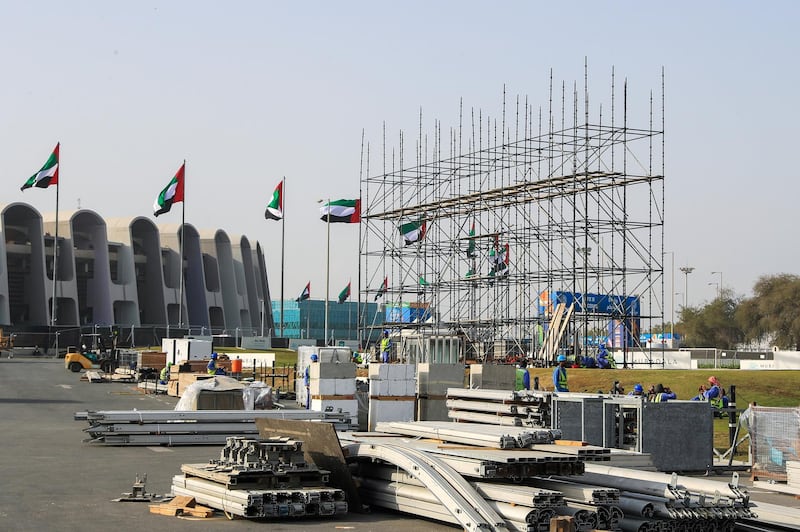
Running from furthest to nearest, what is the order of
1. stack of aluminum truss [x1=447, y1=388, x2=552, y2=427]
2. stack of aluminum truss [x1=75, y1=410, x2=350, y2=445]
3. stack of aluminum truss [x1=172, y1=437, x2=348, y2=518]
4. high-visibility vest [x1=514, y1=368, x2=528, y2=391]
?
high-visibility vest [x1=514, y1=368, x2=528, y2=391], stack of aluminum truss [x1=75, y1=410, x2=350, y2=445], stack of aluminum truss [x1=447, y1=388, x2=552, y2=427], stack of aluminum truss [x1=172, y1=437, x2=348, y2=518]

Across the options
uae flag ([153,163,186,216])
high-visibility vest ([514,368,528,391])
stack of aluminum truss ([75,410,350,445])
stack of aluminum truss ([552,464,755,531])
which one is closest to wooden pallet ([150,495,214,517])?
stack of aluminum truss ([552,464,755,531])

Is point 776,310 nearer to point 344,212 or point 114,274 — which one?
point 344,212

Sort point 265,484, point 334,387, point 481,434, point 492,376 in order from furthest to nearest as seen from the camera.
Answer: point 334,387 < point 492,376 < point 481,434 < point 265,484

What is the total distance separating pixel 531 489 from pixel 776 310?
89700 millimetres

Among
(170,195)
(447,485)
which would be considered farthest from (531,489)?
(170,195)

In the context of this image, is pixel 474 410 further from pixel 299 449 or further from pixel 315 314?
pixel 315 314

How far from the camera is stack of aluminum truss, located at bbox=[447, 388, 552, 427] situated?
18.4m

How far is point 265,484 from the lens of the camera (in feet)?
44.2

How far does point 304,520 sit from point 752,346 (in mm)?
100547

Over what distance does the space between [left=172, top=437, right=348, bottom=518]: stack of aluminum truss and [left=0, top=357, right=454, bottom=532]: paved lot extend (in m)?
0.18

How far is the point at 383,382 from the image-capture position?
84.0 ft

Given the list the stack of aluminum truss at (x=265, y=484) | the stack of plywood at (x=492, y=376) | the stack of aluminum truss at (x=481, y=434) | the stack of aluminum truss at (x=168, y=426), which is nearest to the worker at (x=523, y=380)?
the stack of plywood at (x=492, y=376)

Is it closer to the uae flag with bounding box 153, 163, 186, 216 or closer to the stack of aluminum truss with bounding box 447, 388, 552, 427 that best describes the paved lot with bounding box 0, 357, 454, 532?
the stack of aluminum truss with bounding box 447, 388, 552, 427

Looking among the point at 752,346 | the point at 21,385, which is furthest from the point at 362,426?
the point at 752,346
